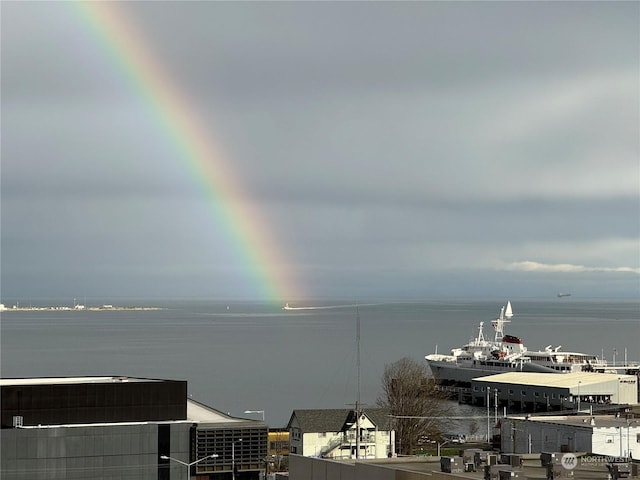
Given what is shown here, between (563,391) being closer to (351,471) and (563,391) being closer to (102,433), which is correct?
(102,433)

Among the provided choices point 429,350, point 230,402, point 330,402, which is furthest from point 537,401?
point 429,350

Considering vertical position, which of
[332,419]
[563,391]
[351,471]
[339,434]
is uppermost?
[563,391]

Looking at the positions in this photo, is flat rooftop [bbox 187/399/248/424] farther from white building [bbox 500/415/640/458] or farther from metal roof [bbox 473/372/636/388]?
metal roof [bbox 473/372/636/388]

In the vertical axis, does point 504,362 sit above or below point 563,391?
above

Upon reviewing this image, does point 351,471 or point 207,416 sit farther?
point 207,416

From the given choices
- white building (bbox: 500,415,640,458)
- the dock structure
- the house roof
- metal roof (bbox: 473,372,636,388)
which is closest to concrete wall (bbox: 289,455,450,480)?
white building (bbox: 500,415,640,458)

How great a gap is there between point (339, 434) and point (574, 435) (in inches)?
517

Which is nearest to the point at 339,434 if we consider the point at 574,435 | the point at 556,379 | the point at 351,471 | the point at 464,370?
the point at 574,435

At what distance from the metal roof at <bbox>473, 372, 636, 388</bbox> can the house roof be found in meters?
46.1

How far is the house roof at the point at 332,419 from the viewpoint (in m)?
57.2

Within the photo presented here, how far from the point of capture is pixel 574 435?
49.8 m

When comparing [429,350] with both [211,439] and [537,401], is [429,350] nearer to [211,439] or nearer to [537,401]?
[537,401]

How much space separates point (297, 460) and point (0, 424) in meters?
17.7

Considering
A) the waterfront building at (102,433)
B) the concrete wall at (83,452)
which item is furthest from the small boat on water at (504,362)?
the concrete wall at (83,452)
